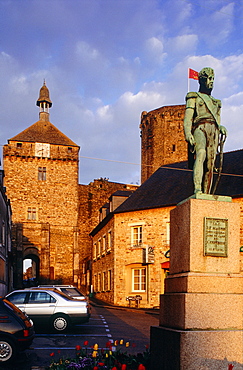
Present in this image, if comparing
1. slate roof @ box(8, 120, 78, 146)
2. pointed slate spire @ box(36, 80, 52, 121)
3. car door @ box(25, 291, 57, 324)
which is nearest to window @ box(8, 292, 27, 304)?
car door @ box(25, 291, 57, 324)

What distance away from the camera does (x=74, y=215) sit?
4959 centimetres

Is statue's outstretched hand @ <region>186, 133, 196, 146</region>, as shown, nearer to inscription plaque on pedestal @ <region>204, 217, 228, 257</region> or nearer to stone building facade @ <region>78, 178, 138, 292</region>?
inscription plaque on pedestal @ <region>204, 217, 228, 257</region>

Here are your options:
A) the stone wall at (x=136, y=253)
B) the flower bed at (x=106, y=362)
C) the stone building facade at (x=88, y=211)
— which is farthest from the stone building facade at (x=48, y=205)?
the flower bed at (x=106, y=362)

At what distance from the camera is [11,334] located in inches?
348

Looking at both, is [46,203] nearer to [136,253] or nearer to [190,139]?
[136,253]

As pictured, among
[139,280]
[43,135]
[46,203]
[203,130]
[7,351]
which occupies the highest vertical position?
[43,135]

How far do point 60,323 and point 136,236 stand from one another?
46.4ft

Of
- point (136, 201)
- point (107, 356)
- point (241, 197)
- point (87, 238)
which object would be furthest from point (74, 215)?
point (107, 356)

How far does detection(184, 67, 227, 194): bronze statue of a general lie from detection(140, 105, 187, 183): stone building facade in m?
47.1

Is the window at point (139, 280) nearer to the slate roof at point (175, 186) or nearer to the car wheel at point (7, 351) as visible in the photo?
the slate roof at point (175, 186)

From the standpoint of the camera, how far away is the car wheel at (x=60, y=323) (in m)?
13.9

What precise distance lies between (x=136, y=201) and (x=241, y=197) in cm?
764

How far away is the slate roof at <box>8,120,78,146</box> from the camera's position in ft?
165

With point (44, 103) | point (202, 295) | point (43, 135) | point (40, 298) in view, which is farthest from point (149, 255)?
point (44, 103)
